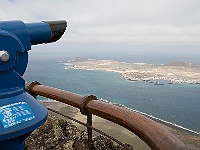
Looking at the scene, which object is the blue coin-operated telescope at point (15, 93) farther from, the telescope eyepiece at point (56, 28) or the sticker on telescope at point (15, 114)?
the telescope eyepiece at point (56, 28)

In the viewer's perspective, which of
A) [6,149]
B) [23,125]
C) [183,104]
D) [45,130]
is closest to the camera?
[23,125]

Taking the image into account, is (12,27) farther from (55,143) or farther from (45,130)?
(45,130)

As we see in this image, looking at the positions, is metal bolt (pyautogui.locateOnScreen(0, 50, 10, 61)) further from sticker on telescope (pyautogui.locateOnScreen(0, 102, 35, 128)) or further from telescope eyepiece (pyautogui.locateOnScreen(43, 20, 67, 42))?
telescope eyepiece (pyautogui.locateOnScreen(43, 20, 67, 42))

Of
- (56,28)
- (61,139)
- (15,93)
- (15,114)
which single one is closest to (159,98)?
(61,139)

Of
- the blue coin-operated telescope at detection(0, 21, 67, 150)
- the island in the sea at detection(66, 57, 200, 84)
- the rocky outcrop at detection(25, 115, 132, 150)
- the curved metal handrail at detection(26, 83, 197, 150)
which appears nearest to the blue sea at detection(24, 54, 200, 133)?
the island in the sea at detection(66, 57, 200, 84)

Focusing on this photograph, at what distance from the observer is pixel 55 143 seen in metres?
2.90

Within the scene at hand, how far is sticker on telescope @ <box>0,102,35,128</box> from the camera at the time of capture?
1405mm

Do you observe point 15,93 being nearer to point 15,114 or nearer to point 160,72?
point 15,114

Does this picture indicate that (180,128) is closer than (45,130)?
No

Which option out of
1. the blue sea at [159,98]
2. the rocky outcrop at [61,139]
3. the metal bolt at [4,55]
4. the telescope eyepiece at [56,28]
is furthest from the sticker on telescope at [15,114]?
the blue sea at [159,98]

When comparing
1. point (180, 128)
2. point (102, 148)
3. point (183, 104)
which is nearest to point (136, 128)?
point (102, 148)

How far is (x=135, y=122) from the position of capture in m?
1.36

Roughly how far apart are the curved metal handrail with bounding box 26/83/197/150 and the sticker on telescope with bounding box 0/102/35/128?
44cm

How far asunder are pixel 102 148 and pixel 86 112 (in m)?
0.88
